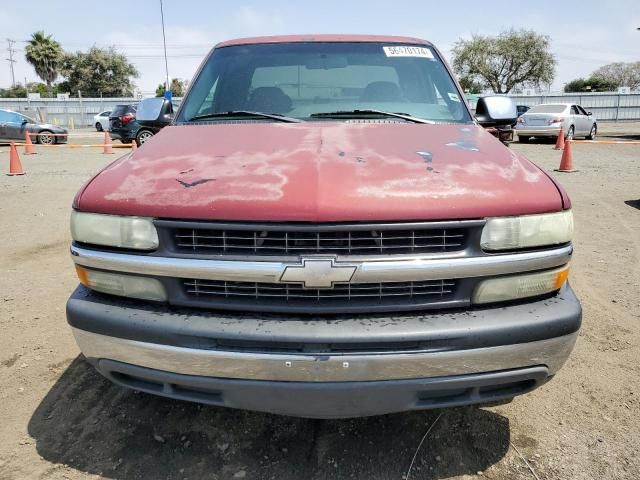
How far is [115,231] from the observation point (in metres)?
2.01

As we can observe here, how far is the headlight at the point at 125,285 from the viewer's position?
6.56ft

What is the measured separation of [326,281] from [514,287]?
74 cm

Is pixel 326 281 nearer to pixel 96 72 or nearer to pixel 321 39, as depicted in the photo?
pixel 321 39

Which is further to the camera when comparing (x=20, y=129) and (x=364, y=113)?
(x=20, y=129)

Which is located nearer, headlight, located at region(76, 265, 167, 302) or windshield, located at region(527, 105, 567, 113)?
headlight, located at region(76, 265, 167, 302)

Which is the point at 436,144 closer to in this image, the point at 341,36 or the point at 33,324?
the point at 341,36

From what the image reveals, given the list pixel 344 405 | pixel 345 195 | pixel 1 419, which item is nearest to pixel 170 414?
pixel 1 419

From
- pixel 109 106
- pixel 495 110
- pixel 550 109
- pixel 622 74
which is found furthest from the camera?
pixel 622 74

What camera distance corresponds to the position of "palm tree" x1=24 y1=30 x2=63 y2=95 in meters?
58.7

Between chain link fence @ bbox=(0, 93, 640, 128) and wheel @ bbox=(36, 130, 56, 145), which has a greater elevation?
chain link fence @ bbox=(0, 93, 640, 128)

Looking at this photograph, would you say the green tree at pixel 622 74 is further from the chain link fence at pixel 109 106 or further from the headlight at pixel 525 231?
the headlight at pixel 525 231

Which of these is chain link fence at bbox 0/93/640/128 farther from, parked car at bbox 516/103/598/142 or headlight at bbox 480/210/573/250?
headlight at bbox 480/210/573/250

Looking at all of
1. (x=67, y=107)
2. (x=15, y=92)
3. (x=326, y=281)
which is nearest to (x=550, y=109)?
(x=326, y=281)

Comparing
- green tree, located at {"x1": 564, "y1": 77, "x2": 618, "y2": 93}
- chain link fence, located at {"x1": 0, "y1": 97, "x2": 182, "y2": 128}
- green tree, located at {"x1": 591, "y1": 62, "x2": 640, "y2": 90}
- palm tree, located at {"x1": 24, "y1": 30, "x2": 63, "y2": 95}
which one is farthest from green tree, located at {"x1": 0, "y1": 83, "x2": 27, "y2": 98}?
green tree, located at {"x1": 591, "y1": 62, "x2": 640, "y2": 90}
